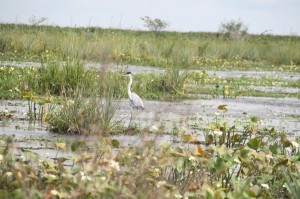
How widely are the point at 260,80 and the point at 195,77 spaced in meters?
3.68

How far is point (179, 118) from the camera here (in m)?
10.1

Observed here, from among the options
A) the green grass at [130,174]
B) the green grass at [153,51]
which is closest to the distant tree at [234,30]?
the green grass at [153,51]

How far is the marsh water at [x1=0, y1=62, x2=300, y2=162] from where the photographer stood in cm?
898

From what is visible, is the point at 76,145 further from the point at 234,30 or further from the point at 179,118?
the point at 234,30

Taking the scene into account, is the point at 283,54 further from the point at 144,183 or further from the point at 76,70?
the point at 144,183

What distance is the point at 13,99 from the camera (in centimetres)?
1364

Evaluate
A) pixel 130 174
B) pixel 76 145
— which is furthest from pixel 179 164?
pixel 130 174

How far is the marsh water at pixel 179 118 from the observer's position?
29.5 ft

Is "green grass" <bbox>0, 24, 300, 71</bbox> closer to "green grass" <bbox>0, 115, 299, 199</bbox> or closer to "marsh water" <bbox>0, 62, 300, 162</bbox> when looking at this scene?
"marsh water" <bbox>0, 62, 300, 162</bbox>

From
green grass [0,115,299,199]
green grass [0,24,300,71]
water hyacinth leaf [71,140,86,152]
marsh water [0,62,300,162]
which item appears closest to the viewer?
green grass [0,115,299,199]

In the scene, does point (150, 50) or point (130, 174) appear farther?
point (150, 50)

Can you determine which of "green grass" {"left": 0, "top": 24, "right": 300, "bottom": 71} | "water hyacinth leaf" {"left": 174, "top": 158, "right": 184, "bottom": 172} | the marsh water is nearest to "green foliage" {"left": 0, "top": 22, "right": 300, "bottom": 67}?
"green grass" {"left": 0, "top": 24, "right": 300, "bottom": 71}

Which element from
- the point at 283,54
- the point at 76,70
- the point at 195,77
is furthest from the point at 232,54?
the point at 76,70

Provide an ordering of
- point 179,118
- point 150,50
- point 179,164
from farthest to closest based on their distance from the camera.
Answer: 1. point 150,50
2. point 179,118
3. point 179,164
